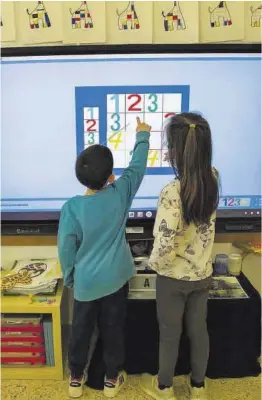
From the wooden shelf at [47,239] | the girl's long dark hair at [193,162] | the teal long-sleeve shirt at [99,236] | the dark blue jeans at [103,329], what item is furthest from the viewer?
the wooden shelf at [47,239]

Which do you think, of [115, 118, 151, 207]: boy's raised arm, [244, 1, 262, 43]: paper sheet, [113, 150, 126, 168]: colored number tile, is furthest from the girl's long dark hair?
[244, 1, 262, 43]: paper sheet

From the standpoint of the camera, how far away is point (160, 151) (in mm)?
1956

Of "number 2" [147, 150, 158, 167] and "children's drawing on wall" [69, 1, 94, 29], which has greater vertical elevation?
"children's drawing on wall" [69, 1, 94, 29]

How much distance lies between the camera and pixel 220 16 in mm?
1980

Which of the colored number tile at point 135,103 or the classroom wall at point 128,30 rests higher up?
the classroom wall at point 128,30

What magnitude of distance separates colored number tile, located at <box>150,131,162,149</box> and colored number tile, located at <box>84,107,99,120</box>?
0.25 meters

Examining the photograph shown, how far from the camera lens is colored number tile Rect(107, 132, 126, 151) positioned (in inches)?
76.5

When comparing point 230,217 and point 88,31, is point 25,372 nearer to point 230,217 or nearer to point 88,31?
point 230,217

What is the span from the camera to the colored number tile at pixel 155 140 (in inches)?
76.7

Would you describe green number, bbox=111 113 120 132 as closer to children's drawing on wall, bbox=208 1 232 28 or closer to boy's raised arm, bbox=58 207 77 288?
boy's raised arm, bbox=58 207 77 288

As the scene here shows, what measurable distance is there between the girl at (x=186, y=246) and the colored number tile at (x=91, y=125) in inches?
16.7

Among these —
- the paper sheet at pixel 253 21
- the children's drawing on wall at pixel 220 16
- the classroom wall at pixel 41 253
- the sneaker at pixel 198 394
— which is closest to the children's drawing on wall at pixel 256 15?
the paper sheet at pixel 253 21

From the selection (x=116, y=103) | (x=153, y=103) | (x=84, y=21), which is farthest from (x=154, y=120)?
(x=84, y=21)

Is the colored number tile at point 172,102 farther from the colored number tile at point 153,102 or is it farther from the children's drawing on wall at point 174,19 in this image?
the children's drawing on wall at point 174,19
